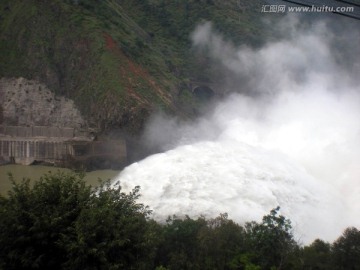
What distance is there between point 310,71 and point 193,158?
54977 mm

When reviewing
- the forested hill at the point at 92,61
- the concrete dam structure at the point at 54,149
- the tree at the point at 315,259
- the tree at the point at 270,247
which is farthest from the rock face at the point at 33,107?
the tree at the point at 315,259

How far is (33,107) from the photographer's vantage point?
54469mm

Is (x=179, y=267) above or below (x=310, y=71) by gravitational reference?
below

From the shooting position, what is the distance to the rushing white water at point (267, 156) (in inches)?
1591

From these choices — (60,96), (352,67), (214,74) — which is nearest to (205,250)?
(60,96)

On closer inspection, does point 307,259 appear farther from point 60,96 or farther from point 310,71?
point 310,71

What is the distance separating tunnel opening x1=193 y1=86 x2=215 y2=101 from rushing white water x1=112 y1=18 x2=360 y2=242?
3.16m

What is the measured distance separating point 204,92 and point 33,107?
3630cm

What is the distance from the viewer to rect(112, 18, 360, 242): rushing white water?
133 ft

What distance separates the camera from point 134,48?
63.0 meters

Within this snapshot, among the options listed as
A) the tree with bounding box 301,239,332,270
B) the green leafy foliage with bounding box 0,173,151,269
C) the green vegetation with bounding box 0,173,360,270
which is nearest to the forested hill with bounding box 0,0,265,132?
the tree with bounding box 301,239,332,270

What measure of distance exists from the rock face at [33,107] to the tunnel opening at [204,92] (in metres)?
30.8

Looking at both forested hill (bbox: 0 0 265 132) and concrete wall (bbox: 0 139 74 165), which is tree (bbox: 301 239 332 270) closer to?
forested hill (bbox: 0 0 265 132)

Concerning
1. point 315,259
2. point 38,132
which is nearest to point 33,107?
point 38,132
